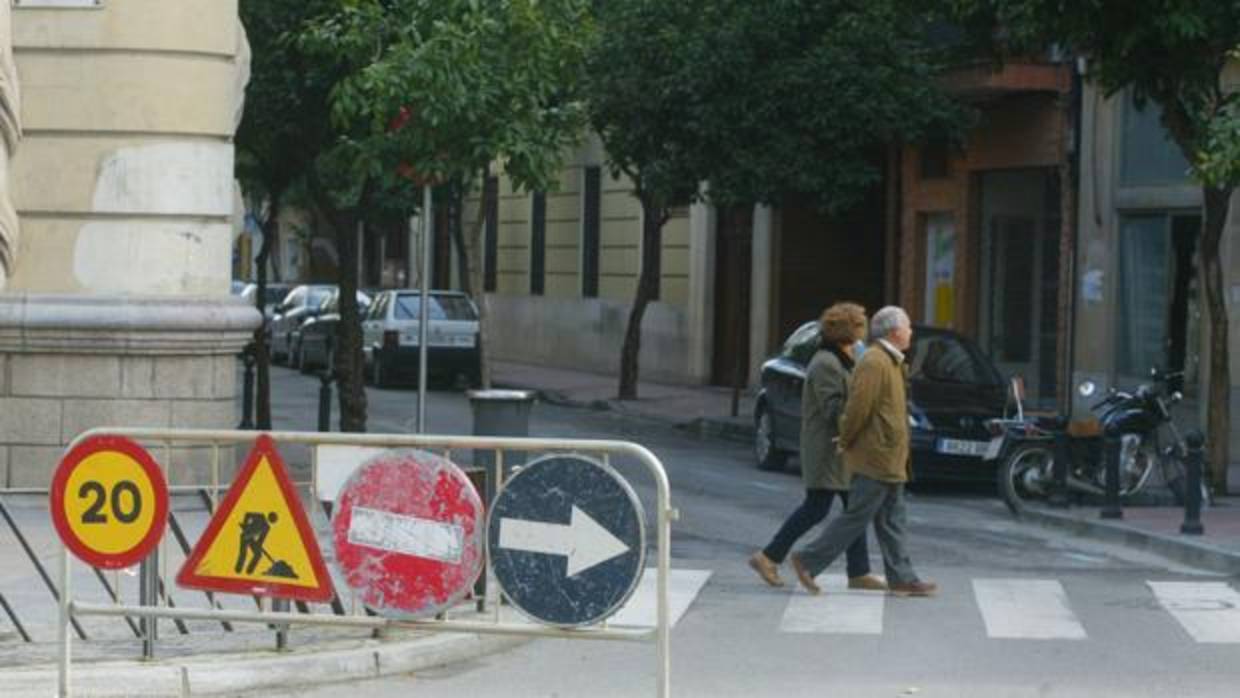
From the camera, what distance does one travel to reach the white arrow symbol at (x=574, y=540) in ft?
32.4

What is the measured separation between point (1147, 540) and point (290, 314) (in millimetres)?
30677

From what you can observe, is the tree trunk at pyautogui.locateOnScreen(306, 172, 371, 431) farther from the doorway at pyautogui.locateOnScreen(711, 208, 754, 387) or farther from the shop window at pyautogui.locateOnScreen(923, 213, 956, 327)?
the doorway at pyautogui.locateOnScreen(711, 208, 754, 387)

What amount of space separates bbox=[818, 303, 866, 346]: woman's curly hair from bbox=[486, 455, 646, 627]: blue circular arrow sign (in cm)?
543

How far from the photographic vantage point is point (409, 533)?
34.0 ft

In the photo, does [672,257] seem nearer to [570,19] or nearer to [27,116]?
[570,19]

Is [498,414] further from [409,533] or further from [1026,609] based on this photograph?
[1026,609]

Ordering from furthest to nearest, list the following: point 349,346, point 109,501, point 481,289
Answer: point 481,289, point 349,346, point 109,501

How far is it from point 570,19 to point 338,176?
395 cm

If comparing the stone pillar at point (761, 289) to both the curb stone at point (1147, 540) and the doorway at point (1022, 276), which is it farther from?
the curb stone at point (1147, 540)

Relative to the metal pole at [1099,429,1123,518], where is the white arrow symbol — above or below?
above

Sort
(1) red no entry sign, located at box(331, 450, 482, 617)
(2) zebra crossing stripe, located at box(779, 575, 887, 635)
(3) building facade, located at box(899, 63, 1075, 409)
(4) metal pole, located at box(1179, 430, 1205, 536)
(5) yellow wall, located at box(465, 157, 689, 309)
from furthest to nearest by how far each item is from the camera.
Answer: (5) yellow wall, located at box(465, 157, 689, 309)
(3) building facade, located at box(899, 63, 1075, 409)
(4) metal pole, located at box(1179, 430, 1205, 536)
(2) zebra crossing stripe, located at box(779, 575, 887, 635)
(1) red no entry sign, located at box(331, 450, 482, 617)

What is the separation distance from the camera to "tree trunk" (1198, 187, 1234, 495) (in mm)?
20797

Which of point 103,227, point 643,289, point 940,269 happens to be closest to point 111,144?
point 103,227

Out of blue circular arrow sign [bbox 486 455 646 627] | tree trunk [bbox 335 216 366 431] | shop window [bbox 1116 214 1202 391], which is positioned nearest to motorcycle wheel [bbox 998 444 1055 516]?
shop window [bbox 1116 214 1202 391]
